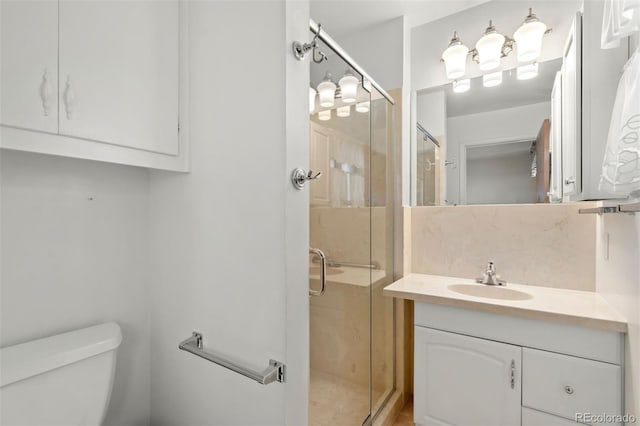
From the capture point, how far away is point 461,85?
6.30 ft

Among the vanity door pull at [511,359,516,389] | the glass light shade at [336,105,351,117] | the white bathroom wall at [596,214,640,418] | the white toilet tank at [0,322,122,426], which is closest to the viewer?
the white toilet tank at [0,322,122,426]

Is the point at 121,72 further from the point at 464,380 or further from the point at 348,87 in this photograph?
the point at 464,380

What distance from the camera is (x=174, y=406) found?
1.23 meters

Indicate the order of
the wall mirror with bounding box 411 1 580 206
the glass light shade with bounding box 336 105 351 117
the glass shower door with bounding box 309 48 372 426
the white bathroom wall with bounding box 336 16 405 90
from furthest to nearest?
1. the white bathroom wall with bounding box 336 16 405 90
2. the wall mirror with bounding box 411 1 580 206
3. the glass light shade with bounding box 336 105 351 117
4. the glass shower door with bounding box 309 48 372 426

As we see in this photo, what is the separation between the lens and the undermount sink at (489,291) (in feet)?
5.28

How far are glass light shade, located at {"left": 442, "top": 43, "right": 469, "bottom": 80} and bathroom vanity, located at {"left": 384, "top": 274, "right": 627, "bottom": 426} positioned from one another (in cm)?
133

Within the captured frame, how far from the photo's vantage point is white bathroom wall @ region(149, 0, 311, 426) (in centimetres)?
91

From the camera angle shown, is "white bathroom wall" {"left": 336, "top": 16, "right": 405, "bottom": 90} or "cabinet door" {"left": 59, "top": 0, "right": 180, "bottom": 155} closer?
"cabinet door" {"left": 59, "top": 0, "right": 180, "bottom": 155}

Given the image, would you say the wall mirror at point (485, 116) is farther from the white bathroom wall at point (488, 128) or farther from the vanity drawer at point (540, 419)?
the vanity drawer at point (540, 419)

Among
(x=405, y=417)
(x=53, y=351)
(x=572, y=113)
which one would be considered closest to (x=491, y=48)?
(x=572, y=113)

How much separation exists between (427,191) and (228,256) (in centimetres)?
147

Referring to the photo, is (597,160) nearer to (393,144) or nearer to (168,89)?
(393,144)

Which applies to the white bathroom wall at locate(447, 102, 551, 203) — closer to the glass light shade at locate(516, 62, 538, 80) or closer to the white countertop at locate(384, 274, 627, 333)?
the glass light shade at locate(516, 62, 538, 80)

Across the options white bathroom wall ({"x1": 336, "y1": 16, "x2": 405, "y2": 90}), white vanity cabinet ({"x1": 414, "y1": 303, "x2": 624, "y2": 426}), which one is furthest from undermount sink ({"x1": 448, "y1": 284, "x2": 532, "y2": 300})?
white bathroom wall ({"x1": 336, "y1": 16, "x2": 405, "y2": 90})
